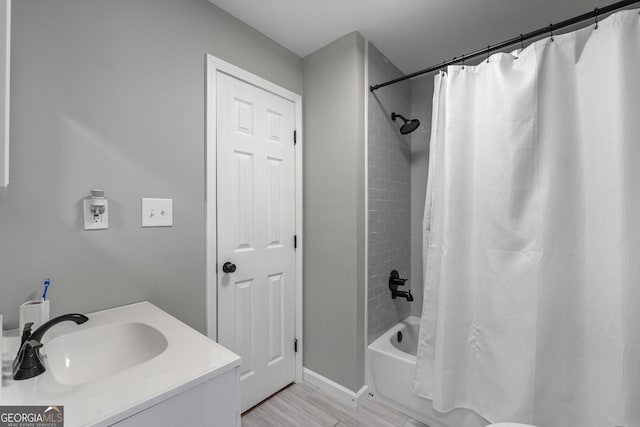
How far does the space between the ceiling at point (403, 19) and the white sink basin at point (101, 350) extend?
1759 mm

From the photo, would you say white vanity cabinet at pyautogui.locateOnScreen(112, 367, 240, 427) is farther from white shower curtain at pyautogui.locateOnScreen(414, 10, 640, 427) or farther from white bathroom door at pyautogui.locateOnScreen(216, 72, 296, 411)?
white shower curtain at pyautogui.locateOnScreen(414, 10, 640, 427)

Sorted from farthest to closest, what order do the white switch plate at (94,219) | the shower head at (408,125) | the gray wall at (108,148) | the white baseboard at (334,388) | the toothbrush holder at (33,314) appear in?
the shower head at (408,125) < the white baseboard at (334,388) < the white switch plate at (94,219) < the gray wall at (108,148) < the toothbrush holder at (33,314)

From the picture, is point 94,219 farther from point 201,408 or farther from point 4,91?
point 201,408

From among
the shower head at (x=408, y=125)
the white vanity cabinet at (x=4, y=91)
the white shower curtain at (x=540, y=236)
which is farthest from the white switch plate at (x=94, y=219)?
the shower head at (x=408, y=125)

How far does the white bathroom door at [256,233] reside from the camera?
169 cm

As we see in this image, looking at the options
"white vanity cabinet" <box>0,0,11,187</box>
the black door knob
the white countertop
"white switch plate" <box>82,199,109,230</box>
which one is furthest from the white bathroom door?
"white vanity cabinet" <box>0,0,11,187</box>

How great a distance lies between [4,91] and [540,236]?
70.9 inches

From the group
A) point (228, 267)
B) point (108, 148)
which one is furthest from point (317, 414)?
point (108, 148)

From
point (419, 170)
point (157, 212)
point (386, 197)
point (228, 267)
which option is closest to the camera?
point (157, 212)

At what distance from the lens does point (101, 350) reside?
3.42 ft

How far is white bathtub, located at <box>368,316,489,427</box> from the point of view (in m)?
1.56

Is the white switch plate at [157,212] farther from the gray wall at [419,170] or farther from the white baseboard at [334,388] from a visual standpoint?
the gray wall at [419,170]

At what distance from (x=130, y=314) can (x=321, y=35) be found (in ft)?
6.46

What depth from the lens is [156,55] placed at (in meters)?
1.41
